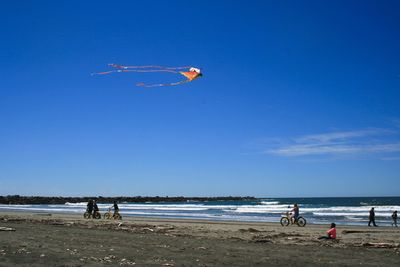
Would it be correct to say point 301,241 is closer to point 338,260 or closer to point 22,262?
point 338,260

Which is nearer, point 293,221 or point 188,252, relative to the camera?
point 188,252

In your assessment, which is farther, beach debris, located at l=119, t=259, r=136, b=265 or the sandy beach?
the sandy beach

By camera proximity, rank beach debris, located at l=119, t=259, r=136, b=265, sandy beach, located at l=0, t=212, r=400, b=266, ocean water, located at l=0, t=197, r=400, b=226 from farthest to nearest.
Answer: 1. ocean water, located at l=0, t=197, r=400, b=226
2. sandy beach, located at l=0, t=212, r=400, b=266
3. beach debris, located at l=119, t=259, r=136, b=265

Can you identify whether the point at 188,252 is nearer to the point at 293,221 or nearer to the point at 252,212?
the point at 293,221

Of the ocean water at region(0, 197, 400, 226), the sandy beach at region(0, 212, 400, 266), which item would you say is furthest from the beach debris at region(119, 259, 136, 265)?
the ocean water at region(0, 197, 400, 226)

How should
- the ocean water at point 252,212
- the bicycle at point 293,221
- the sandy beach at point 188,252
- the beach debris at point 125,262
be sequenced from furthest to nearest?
the ocean water at point 252,212 → the bicycle at point 293,221 → the sandy beach at point 188,252 → the beach debris at point 125,262

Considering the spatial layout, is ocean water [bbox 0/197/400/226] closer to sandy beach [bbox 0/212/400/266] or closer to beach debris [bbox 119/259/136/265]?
sandy beach [bbox 0/212/400/266]

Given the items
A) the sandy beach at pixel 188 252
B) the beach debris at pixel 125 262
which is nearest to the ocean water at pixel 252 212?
the sandy beach at pixel 188 252

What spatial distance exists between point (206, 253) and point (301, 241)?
524 cm

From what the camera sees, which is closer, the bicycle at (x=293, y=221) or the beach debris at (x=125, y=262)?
the beach debris at (x=125, y=262)

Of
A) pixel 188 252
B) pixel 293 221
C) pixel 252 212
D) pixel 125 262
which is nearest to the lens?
pixel 125 262

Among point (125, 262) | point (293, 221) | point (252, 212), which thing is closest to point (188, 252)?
point (125, 262)

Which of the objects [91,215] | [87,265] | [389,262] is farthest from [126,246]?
[91,215]

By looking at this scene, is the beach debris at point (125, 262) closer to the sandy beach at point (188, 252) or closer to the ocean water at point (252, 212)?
the sandy beach at point (188, 252)
